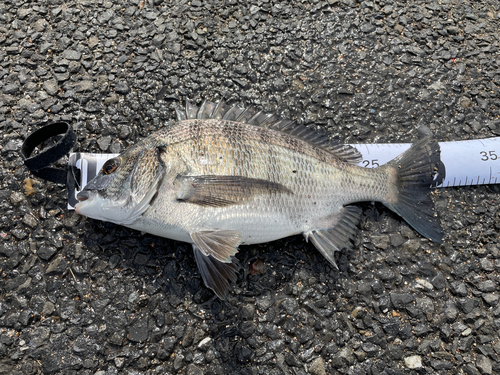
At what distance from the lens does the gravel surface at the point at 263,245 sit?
2633 mm

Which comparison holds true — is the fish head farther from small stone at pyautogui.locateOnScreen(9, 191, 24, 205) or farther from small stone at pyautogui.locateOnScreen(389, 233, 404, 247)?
small stone at pyautogui.locateOnScreen(389, 233, 404, 247)

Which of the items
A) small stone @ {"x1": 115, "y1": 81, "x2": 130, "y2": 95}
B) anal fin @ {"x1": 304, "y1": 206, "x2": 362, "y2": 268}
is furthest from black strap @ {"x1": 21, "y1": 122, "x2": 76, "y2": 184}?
anal fin @ {"x1": 304, "y1": 206, "x2": 362, "y2": 268}

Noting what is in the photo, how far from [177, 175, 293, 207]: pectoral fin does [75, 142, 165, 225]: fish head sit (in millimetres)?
219

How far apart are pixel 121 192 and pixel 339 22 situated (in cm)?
306

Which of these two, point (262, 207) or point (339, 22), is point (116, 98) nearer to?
point (262, 207)

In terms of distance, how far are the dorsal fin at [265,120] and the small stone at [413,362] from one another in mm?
1693

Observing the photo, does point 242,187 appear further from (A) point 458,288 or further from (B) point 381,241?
(A) point 458,288

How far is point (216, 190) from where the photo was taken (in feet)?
8.26

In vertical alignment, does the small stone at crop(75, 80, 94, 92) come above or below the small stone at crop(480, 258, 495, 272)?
above

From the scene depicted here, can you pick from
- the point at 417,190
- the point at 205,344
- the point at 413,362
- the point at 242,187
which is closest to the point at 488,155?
the point at 417,190

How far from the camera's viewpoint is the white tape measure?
10.7 feet

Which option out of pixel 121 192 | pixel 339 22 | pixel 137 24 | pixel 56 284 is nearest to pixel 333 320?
pixel 121 192

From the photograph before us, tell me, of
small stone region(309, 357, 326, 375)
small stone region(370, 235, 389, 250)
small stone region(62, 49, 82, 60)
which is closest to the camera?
small stone region(309, 357, 326, 375)

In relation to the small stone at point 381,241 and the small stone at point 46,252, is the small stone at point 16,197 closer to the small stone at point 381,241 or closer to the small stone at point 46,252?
the small stone at point 46,252
